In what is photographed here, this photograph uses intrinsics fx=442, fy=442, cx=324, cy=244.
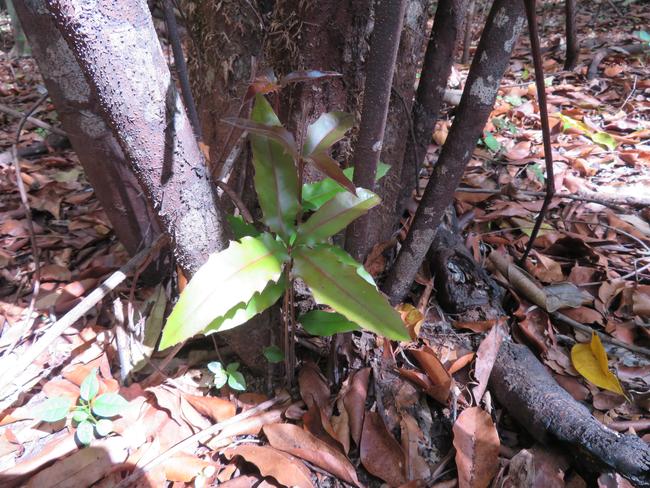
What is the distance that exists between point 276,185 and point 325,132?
157 millimetres

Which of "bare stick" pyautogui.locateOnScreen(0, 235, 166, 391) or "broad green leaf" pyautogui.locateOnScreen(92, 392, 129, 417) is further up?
"bare stick" pyautogui.locateOnScreen(0, 235, 166, 391)

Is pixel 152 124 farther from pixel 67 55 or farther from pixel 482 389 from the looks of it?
pixel 482 389

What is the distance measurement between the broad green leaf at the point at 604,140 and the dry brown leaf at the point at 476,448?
1.47 m

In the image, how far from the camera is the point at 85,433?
3.21ft

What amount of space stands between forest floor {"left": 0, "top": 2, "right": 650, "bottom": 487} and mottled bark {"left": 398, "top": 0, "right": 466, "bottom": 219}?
0.29 metres

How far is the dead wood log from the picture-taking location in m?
0.85

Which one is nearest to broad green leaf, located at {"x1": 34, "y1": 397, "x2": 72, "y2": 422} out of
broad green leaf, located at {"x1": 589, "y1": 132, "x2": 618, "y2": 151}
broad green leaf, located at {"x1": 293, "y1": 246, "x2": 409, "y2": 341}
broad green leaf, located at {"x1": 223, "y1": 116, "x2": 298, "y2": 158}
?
broad green leaf, located at {"x1": 293, "y1": 246, "x2": 409, "y2": 341}

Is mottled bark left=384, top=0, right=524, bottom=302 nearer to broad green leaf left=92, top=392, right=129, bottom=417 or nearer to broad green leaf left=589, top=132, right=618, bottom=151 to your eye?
broad green leaf left=92, top=392, right=129, bottom=417

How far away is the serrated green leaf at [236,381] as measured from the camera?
1.06m

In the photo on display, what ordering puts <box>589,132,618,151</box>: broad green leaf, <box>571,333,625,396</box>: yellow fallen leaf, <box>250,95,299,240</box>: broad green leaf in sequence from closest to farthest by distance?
<box>250,95,299,240</box>: broad green leaf → <box>571,333,625,396</box>: yellow fallen leaf → <box>589,132,618,151</box>: broad green leaf

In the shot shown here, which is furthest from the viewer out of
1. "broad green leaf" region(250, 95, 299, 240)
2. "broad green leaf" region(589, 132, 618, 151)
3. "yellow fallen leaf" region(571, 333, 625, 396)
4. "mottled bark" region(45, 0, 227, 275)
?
"broad green leaf" region(589, 132, 618, 151)

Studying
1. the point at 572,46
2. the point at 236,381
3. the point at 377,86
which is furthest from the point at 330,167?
the point at 572,46

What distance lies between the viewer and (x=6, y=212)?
5.60 feet

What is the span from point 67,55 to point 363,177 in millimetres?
773
